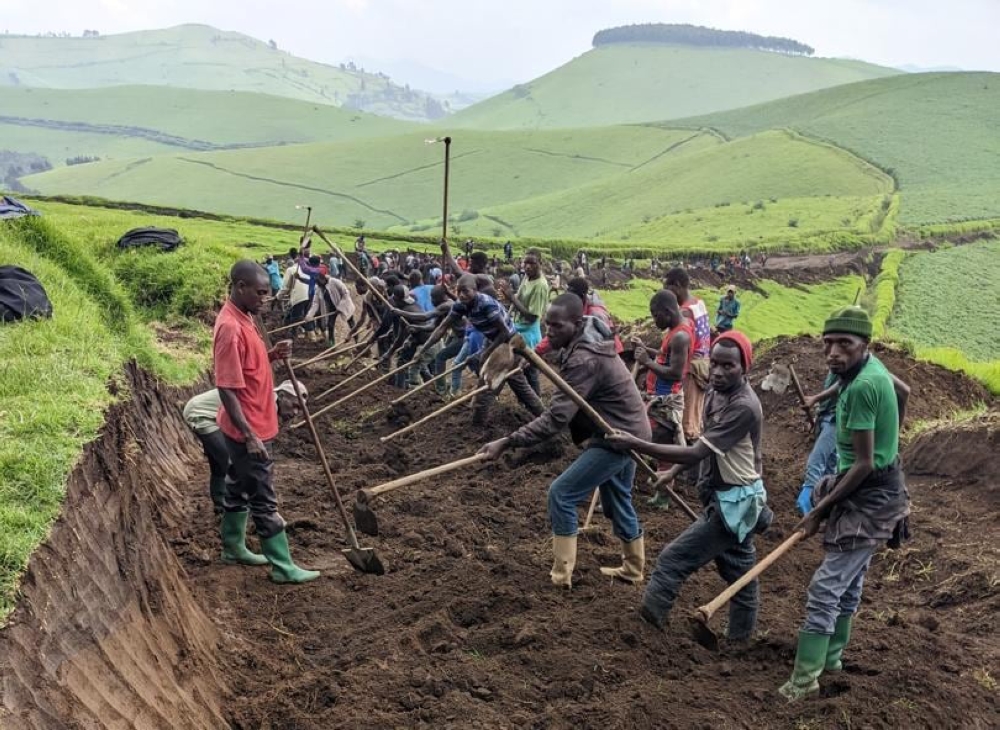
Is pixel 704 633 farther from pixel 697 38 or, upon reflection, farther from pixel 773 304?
pixel 697 38

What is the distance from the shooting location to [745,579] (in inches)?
191

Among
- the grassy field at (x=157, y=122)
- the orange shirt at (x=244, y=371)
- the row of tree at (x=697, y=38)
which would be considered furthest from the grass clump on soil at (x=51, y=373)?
the row of tree at (x=697, y=38)

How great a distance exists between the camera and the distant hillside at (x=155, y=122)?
12738 centimetres

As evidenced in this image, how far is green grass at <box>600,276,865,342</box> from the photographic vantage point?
27.8 m

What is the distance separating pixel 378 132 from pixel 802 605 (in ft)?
463

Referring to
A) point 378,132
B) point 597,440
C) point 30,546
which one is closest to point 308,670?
point 30,546

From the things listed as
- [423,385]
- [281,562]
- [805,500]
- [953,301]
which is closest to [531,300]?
[423,385]

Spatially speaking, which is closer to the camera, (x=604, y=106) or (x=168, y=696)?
(x=168, y=696)

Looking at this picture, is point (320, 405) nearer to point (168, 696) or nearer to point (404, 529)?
point (404, 529)

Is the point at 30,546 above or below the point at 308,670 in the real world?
above

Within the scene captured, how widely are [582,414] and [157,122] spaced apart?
148005 millimetres

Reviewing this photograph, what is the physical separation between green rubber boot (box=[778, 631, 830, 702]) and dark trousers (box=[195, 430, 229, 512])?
404 cm

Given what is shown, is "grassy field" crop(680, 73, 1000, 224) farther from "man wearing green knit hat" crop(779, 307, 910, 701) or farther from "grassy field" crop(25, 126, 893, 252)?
"man wearing green knit hat" crop(779, 307, 910, 701)

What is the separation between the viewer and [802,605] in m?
6.27
